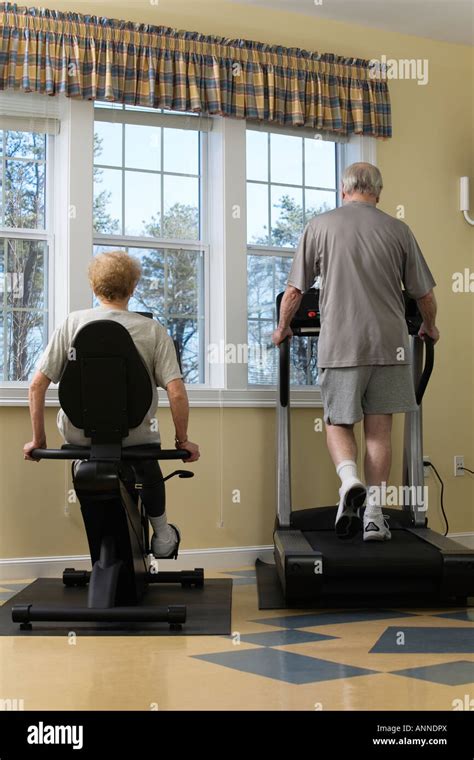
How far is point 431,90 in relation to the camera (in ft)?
18.8

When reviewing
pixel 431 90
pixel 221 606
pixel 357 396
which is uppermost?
pixel 431 90

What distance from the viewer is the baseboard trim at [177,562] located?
4.57m

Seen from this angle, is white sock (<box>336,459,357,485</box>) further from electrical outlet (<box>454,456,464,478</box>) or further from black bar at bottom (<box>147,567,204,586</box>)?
electrical outlet (<box>454,456,464,478</box>)

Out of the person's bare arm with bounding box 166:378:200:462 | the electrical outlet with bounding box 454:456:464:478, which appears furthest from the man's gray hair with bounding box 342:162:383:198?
the electrical outlet with bounding box 454:456:464:478

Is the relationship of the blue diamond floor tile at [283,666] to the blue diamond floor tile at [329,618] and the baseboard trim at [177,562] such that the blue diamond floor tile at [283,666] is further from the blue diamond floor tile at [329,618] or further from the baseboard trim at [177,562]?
the baseboard trim at [177,562]

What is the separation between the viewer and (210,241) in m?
5.25

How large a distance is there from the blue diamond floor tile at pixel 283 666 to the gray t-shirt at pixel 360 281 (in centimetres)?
148

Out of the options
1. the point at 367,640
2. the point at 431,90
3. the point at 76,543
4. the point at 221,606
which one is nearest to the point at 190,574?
the point at 221,606

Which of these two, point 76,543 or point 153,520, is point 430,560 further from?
point 76,543

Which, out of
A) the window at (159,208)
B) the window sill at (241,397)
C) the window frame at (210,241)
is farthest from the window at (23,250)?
the window at (159,208)

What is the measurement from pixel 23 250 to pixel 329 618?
8.36 ft
